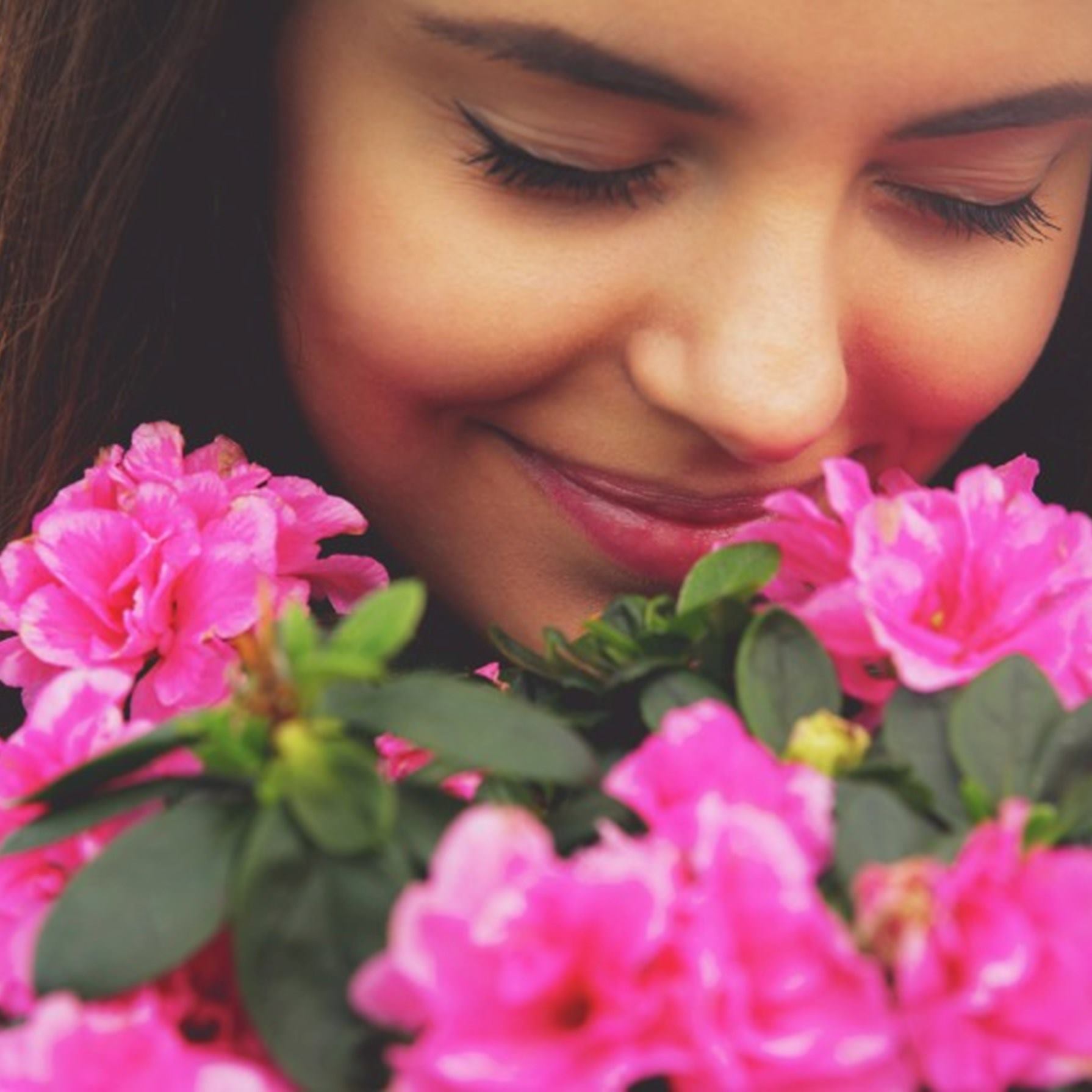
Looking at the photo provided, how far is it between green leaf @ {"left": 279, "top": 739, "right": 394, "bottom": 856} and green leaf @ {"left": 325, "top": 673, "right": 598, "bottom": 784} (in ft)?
0.09

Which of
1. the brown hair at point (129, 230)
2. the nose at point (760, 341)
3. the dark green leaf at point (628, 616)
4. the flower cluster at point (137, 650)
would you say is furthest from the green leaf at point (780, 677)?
the brown hair at point (129, 230)

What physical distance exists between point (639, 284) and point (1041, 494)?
0.75 m

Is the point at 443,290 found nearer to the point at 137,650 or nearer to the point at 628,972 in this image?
the point at 137,650

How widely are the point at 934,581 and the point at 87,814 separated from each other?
42cm

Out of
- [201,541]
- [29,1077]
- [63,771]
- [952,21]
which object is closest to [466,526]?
[201,541]

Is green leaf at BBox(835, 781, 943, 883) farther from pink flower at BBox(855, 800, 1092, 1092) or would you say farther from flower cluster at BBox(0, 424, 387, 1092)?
flower cluster at BBox(0, 424, 387, 1092)

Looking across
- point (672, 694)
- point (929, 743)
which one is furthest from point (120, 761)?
point (929, 743)

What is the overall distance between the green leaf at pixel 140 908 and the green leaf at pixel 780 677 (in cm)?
23

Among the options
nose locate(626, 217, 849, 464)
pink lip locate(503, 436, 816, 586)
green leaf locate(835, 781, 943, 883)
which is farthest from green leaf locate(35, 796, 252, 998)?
pink lip locate(503, 436, 816, 586)

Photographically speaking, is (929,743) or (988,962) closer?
(988,962)

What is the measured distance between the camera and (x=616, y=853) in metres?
0.61

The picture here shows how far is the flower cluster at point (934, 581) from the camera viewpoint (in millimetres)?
803

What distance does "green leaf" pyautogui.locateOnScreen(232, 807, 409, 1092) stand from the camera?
644 mm

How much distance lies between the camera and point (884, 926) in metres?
0.63
